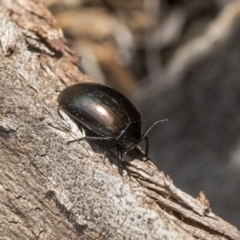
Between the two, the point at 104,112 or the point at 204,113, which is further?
the point at 204,113

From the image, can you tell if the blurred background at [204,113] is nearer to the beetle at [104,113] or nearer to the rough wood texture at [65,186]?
the beetle at [104,113]

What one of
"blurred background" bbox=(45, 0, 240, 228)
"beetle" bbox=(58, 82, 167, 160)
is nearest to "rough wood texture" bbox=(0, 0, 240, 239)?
"beetle" bbox=(58, 82, 167, 160)

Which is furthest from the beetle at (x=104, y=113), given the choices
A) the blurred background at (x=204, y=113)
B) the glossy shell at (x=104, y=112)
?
the blurred background at (x=204, y=113)

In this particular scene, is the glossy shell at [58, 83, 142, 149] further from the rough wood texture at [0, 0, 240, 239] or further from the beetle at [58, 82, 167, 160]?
the rough wood texture at [0, 0, 240, 239]

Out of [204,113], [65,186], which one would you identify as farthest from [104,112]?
[204,113]

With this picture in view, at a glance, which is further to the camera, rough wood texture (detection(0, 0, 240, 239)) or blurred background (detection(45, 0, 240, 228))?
blurred background (detection(45, 0, 240, 228))

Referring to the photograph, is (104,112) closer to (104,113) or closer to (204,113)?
(104,113)

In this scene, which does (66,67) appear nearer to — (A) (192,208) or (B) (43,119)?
(B) (43,119)
